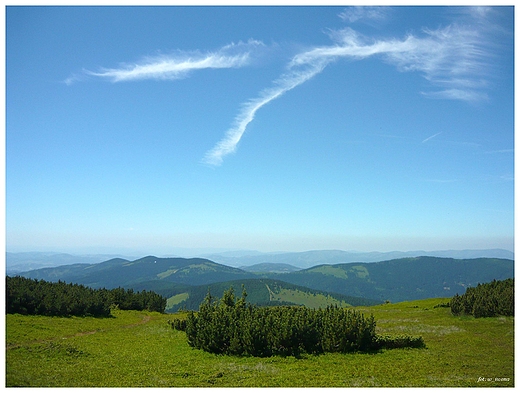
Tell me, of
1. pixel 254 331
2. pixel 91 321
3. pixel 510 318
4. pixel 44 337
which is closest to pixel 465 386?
pixel 254 331

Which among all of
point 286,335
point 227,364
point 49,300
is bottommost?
point 49,300

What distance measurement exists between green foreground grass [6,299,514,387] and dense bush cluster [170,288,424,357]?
1033 millimetres

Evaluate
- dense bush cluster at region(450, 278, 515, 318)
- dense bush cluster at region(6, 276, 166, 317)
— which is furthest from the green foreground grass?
dense bush cluster at region(6, 276, 166, 317)

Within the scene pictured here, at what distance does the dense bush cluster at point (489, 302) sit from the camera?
1636 inches

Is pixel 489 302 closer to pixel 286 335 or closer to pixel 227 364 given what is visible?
pixel 286 335

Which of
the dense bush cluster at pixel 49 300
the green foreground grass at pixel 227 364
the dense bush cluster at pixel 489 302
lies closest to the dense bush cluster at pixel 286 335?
the green foreground grass at pixel 227 364

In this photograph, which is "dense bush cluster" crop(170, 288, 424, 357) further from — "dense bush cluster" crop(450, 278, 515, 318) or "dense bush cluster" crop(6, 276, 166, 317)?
"dense bush cluster" crop(6, 276, 166, 317)

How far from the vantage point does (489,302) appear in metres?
42.8

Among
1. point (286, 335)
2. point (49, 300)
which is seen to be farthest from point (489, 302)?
point (49, 300)

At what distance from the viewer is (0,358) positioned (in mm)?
20172

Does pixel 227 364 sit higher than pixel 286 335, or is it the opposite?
pixel 286 335

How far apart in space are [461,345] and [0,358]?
33964 mm

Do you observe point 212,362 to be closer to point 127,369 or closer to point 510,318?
point 127,369

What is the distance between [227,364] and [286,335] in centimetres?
514
